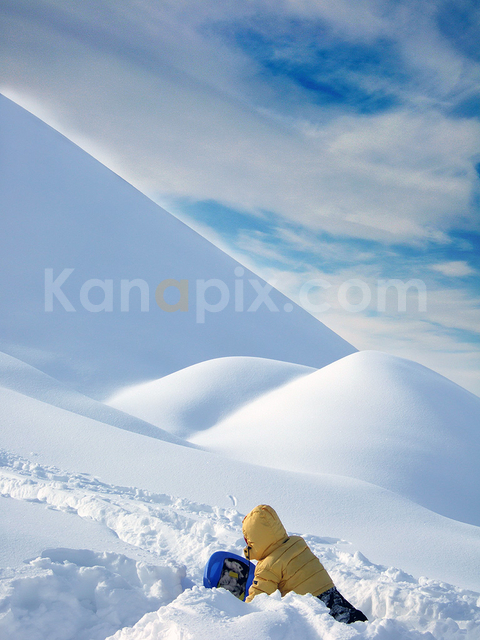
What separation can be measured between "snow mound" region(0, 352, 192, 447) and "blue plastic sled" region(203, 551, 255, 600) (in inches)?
279

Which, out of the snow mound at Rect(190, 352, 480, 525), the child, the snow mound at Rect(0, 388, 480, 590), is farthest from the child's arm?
the snow mound at Rect(190, 352, 480, 525)

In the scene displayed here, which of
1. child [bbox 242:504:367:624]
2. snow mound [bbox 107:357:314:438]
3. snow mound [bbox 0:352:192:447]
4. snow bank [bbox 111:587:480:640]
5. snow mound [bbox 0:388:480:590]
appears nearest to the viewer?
snow bank [bbox 111:587:480:640]

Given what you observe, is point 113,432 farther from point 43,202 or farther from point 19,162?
point 19,162

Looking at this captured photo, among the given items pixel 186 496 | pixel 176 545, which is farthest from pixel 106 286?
pixel 176 545

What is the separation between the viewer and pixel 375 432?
11.8m

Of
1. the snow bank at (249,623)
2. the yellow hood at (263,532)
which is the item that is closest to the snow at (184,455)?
the snow bank at (249,623)

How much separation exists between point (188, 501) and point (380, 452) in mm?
6344

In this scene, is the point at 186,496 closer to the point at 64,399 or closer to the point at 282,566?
the point at 282,566

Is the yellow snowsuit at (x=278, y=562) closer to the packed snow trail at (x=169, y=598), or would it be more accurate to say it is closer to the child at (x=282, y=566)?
the child at (x=282, y=566)

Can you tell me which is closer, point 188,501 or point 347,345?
point 188,501

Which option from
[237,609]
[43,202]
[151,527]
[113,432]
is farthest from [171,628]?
[43,202]

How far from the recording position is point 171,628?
7.41ft

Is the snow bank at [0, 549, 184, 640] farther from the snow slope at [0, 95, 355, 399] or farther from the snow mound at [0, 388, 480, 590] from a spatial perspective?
the snow slope at [0, 95, 355, 399]

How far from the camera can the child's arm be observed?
2893 millimetres
